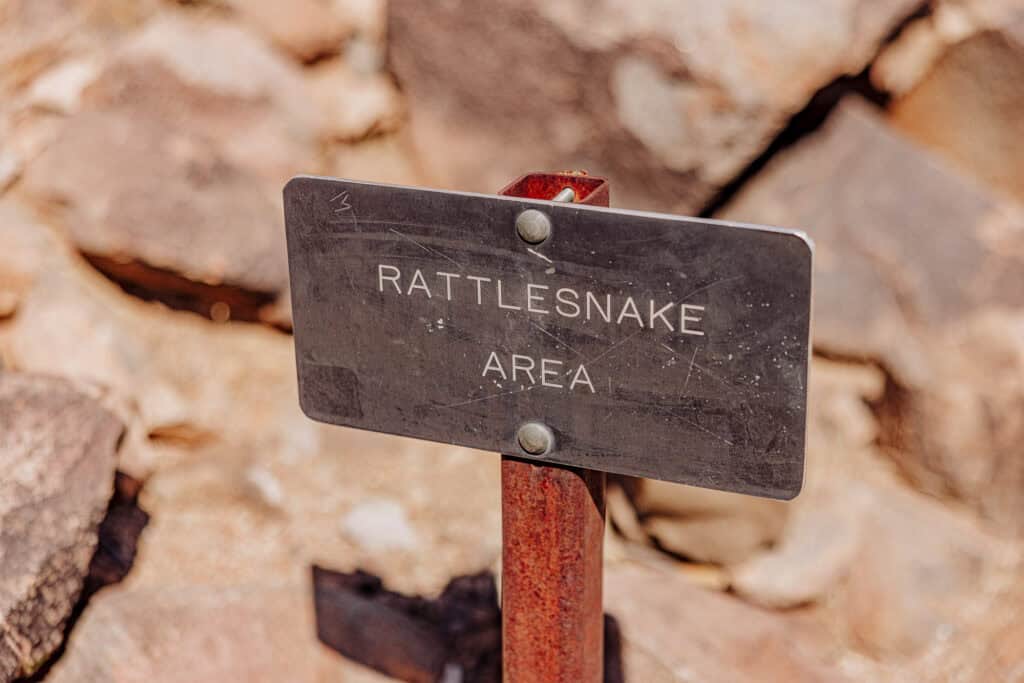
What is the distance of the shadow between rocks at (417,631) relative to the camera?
224cm

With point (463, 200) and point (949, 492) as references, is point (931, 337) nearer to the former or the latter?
point (949, 492)

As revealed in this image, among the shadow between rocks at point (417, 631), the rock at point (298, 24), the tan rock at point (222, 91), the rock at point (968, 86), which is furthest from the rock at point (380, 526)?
the rock at point (968, 86)

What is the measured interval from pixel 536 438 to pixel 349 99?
6.04ft

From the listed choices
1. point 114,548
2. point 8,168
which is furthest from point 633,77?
point 114,548

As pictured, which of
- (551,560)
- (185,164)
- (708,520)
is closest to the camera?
(551,560)

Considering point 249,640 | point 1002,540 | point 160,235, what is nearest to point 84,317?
point 160,235

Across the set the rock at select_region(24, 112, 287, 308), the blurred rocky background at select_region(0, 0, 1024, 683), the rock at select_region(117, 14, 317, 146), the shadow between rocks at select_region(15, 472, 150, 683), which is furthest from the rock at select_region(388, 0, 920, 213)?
the shadow between rocks at select_region(15, 472, 150, 683)

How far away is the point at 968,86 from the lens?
3.17 meters

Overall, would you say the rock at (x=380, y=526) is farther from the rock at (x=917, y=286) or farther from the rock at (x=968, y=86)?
the rock at (x=968, y=86)

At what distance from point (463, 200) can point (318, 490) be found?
145 cm

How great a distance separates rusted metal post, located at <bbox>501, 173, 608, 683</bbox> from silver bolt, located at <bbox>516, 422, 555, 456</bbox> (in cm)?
4

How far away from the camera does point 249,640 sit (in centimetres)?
218

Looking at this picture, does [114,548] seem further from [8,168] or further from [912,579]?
[912,579]

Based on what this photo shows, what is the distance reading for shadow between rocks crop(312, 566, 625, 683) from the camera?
224 centimetres
